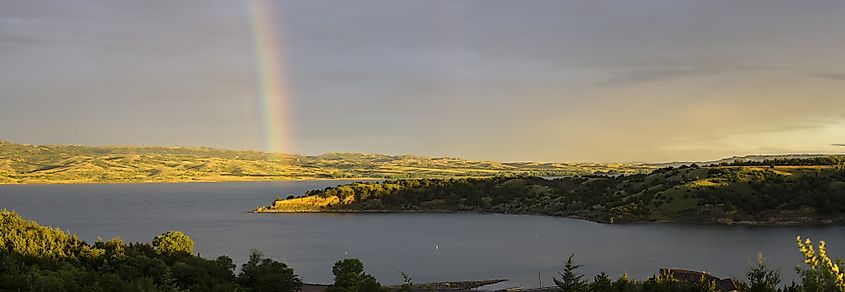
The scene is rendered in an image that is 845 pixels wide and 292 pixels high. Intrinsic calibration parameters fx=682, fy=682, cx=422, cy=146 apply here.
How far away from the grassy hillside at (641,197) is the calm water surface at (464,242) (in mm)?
7010

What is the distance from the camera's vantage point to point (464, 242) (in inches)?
3600

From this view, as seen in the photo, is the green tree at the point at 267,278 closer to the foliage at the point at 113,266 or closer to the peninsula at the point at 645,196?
the foliage at the point at 113,266

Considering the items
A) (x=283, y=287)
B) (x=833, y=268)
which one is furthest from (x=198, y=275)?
(x=833, y=268)

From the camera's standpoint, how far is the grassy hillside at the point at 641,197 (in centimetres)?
10806

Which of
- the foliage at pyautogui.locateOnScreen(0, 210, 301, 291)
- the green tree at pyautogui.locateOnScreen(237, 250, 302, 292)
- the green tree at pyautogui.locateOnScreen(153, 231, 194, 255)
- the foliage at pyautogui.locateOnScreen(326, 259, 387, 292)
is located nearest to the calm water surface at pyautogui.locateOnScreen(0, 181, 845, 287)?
the green tree at pyautogui.locateOnScreen(153, 231, 194, 255)

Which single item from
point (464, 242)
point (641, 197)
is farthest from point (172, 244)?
point (641, 197)

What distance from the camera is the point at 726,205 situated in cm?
10881

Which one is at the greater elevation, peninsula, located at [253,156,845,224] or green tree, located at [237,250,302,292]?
peninsula, located at [253,156,845,224]

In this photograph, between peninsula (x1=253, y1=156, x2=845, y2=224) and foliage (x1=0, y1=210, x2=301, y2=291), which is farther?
peninsula (x1=253, y1=156, x2=845, y2=224)

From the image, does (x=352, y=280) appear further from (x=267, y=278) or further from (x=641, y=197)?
(x=641, y=197)

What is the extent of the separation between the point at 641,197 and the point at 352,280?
91993 mm

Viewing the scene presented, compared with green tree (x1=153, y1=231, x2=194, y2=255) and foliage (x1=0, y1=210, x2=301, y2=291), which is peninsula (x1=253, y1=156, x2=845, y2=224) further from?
foliage (x1=0, y1=210, x2=301, y2=291)

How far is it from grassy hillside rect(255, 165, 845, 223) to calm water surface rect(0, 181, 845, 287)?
23.0 ft

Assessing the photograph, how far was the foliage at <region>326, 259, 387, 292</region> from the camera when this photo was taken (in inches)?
1430
